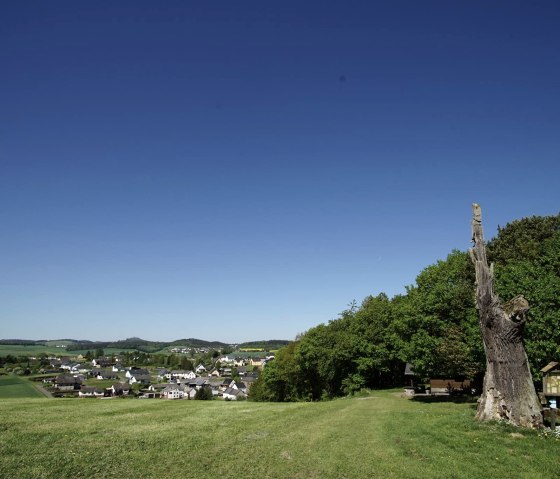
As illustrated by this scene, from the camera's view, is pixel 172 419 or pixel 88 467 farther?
pixel 172 419

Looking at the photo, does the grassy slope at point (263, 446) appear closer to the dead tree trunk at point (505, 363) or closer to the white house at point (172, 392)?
the dead tree trunk at point (505, 363)

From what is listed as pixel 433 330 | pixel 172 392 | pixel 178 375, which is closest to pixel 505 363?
pixel 433 330

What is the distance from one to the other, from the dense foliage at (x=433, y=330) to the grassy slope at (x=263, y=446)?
369 inches

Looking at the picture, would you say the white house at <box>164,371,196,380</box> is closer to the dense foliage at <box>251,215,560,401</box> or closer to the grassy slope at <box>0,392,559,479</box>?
the dense foliage at <box>251,215,560,401</box>

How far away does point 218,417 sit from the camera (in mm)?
24781

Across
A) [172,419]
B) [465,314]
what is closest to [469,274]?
[465,314]

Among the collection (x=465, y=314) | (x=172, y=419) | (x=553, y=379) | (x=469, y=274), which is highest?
(x=469, y=274)

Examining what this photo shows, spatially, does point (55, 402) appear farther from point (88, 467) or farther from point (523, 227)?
point (523, 227)

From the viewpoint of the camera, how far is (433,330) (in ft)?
121

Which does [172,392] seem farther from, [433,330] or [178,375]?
[433,330]

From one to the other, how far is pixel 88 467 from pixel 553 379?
23365 mm

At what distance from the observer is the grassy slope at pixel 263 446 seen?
13.4m

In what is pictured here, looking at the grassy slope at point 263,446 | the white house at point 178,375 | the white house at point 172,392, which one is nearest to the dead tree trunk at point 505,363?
the grassy slope at point 263,446

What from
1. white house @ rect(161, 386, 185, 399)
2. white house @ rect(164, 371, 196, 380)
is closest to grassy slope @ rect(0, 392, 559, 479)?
white house @ rect(161, 386, 185, 399)
